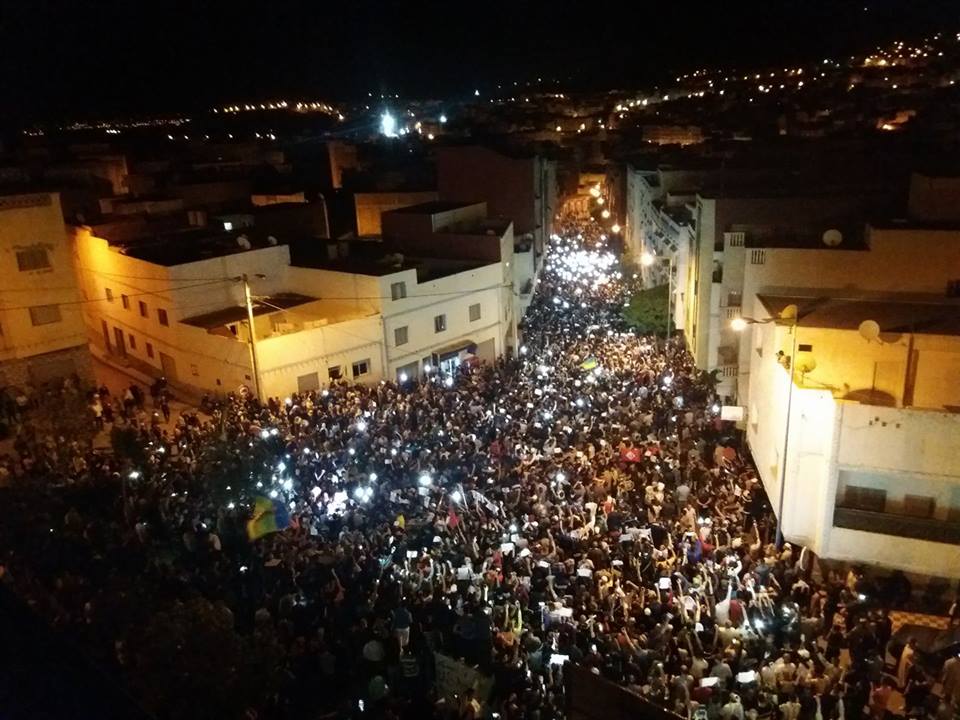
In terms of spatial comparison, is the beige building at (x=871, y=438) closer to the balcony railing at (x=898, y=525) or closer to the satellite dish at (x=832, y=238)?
the balcony railing at (x=898, y=525)

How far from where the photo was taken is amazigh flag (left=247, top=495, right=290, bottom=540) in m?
13.8

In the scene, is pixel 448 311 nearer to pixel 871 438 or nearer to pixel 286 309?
pixel 286 309

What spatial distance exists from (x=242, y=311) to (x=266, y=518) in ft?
38.5

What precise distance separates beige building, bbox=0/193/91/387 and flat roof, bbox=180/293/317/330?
11.4 ft

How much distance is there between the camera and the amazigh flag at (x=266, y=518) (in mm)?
13750

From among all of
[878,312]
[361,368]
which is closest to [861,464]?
[878,312]

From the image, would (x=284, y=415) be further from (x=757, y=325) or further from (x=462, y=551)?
(x=757, y=325)

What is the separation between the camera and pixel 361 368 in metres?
23.4

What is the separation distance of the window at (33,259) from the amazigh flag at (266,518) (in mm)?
12699

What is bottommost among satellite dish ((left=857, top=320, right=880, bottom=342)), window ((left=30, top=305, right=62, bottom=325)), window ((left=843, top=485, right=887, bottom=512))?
window ((left=843, top=485, right=887, bottom=512))

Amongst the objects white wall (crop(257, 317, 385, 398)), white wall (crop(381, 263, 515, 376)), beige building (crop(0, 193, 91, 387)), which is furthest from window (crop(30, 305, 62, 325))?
white wall (crop(381, 263, 515, 376))

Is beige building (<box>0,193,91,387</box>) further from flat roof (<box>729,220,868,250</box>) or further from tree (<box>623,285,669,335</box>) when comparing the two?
flat roof (<box>729,220,868,250</box>)

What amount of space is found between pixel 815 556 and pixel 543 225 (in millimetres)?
27809

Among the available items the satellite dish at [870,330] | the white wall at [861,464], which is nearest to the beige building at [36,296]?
the white wall at [861,464]
